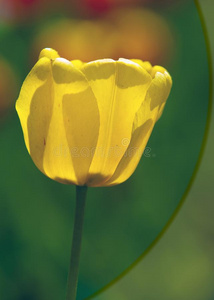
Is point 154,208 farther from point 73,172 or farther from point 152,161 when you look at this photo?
point 73,172

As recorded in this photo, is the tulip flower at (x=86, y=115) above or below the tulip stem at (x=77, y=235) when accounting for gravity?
→ above

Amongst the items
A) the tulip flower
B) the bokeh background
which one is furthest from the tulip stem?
Result: the bokeh background

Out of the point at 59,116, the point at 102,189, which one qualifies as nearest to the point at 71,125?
the point at 59,116

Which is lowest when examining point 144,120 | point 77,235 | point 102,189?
point 102,189

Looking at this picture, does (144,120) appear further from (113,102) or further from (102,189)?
(102,189)

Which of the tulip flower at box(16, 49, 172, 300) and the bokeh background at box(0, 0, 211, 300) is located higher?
the tulip flower at box(16, 49, 172, 300)

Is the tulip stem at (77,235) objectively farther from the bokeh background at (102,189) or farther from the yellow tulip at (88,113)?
the bokeh background at (102,189)

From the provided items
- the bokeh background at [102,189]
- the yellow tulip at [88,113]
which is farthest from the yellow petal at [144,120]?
the bokeh background at [102,189]

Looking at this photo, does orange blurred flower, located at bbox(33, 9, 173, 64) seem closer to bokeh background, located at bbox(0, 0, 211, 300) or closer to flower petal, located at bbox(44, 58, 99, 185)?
bokeh background, located at bbox(0, 0, 211, 300)
